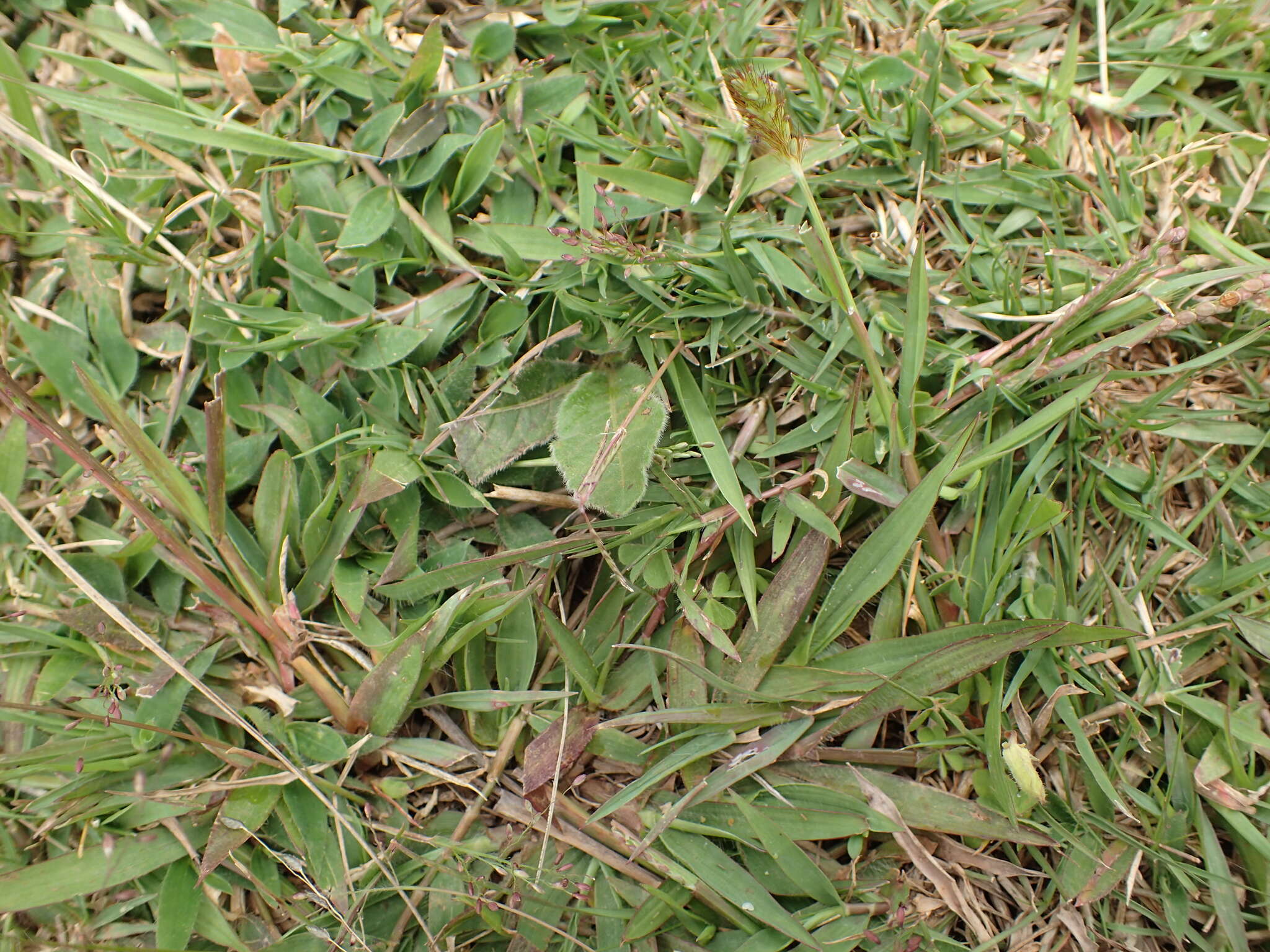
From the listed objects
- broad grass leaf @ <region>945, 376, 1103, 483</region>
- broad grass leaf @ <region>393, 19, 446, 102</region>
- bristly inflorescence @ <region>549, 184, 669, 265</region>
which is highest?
broad grass leaf @ <region>393, 19, 446, 102</region>

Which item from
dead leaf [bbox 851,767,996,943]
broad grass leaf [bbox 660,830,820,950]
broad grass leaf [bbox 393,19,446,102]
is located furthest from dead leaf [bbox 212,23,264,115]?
dead leaf [bbox 851,767,996,943]

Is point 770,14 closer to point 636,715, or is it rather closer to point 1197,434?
point 1197,434

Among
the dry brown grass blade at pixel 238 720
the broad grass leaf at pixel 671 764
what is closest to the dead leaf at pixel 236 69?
the dry brown grass blade at pixel 238 720

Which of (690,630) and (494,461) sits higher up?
(494,461)

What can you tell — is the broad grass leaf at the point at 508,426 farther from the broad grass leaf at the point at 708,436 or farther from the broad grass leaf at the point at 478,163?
the broad grass leaf at the point at 478,163

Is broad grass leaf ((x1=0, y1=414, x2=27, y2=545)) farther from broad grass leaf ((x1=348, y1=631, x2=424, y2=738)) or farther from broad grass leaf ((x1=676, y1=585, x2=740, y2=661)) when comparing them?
broad grass leaf ((x1=676, y1=585, x2=740, y2=661))

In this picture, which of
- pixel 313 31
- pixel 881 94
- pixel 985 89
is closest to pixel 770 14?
pixel 881 94
